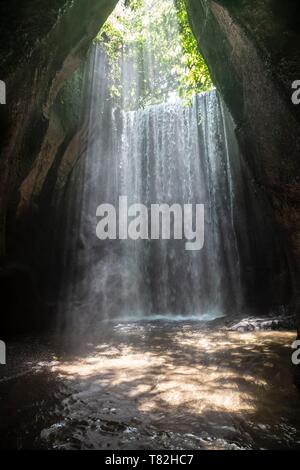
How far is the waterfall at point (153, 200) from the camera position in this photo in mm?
13461

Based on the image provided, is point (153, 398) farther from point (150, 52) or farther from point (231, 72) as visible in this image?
point (150, 52)

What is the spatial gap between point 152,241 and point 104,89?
7051 millimetres

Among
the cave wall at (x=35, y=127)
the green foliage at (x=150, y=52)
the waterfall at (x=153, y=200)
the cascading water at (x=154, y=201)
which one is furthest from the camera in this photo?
the waterfall at (x=153, y=200)

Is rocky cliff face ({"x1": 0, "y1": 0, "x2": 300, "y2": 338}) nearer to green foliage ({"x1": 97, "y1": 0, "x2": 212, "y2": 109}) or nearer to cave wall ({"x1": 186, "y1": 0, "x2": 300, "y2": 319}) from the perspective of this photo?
cave wall ({"x1": 186, "y1": 0, "x2": 300, "y2": 319})

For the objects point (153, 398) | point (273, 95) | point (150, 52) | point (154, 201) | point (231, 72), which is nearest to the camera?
point (153, 398)

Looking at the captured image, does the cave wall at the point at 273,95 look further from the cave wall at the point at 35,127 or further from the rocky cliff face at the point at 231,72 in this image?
the cave wall at the point at 35,127

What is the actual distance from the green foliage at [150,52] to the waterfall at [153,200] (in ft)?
3.51

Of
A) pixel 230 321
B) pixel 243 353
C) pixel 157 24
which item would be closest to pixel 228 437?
pixel 243 353

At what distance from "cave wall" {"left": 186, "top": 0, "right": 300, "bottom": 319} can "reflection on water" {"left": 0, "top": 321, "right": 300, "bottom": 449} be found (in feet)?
4.87

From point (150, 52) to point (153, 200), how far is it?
38.4 ft

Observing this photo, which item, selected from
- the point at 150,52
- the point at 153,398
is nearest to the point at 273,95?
the point at 153,398

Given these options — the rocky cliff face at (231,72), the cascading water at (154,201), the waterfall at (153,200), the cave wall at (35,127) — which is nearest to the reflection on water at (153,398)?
the rocky cliff face at (231,72)

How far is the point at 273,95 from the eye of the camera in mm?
4297

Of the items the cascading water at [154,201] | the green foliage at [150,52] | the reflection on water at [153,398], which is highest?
the green foliage at [150,52]
